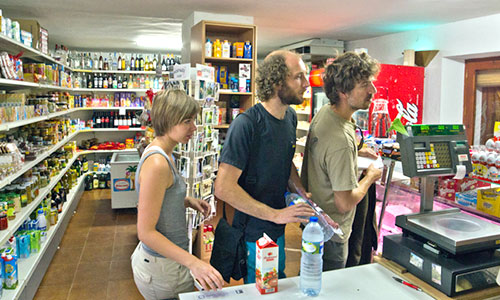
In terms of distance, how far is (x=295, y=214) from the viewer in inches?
69.9

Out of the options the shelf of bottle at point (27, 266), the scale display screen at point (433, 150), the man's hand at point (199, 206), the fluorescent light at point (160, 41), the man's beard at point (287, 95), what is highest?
the fluorescent light at point (160, 41)

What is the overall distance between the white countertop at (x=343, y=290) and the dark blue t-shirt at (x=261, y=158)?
0.39 meters

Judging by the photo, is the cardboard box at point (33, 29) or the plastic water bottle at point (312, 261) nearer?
the plastic water bottle at point (312, 261)

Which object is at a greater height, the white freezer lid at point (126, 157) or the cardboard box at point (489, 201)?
the cardboard box at point (489, 201)

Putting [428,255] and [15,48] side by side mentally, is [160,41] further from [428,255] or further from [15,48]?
[428,255]

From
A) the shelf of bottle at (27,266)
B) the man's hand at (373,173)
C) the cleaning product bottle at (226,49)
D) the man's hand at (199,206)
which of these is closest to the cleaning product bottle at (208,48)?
the cleaning product bottle at (226,49)

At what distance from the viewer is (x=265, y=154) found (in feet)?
6.45

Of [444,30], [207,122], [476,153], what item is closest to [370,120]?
[444,30]

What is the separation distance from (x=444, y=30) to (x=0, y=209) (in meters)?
6.06

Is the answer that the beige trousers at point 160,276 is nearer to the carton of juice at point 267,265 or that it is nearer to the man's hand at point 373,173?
the carton of juice at point 267,265

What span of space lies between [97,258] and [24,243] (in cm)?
110

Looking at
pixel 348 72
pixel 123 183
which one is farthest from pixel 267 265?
pixel 123 183

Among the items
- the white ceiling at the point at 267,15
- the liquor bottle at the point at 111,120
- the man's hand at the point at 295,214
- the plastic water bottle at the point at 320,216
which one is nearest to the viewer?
the man's hand at the point at 295,214

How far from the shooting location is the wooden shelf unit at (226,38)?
5246 mm
